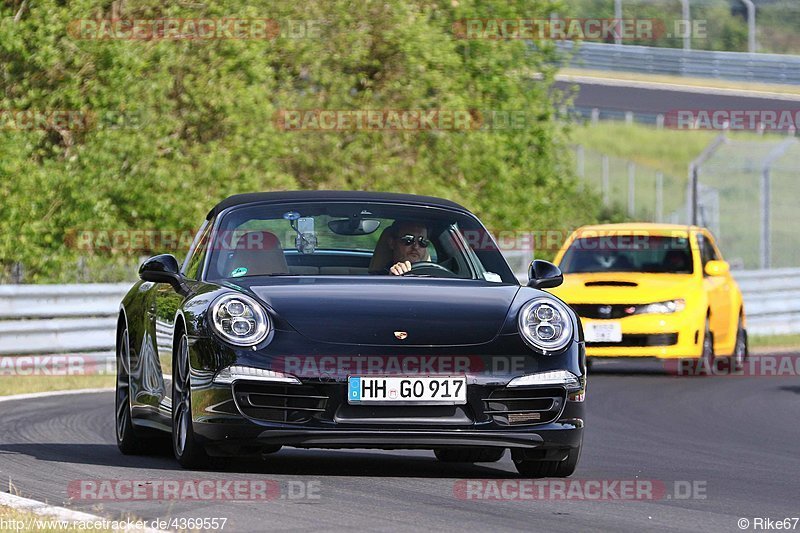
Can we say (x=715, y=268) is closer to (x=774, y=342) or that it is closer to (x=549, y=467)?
(x=774, y=342)

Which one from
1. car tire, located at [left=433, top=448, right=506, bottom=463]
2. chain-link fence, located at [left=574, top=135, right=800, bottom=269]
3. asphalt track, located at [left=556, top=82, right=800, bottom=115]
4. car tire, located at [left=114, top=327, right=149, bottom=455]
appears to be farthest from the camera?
asphalt track, located at [left=556, top=82, right=800, bottom=115]

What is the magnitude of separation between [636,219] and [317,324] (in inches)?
1611

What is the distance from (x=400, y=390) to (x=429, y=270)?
1.36m

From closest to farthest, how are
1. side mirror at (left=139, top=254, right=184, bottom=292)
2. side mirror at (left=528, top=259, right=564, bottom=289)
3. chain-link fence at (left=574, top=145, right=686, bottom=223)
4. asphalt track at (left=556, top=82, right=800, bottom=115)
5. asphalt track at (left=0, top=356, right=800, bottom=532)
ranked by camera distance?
asphalt track at (left=0, top=356, right=800, bottom=532)
side mirror at (left=139, top=254, right=184, bottom=292)
side mirror at (left=528, top=259, right=564, bottom=289)
asphalt track at (left=556, top=82, right=800, bottom=115)
chain-link fence at (left=574, top=145, right=686, bottom=223)

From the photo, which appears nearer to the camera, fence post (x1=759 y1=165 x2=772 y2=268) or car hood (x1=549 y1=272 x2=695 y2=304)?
car hood (x1=549 y1=272 x2=695 y2=304)

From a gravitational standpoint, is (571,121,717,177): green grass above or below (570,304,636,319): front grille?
below

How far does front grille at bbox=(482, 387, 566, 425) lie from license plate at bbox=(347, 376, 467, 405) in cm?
21

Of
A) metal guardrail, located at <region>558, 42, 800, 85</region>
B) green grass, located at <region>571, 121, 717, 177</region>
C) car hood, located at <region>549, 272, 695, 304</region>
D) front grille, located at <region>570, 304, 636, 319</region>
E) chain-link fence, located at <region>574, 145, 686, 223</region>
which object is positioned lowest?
green grass, located at <region>571, 121, 717, 177</region>

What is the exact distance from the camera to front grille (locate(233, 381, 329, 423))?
7.86 meters

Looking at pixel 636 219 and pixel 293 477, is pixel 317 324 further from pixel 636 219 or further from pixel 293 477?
pixel 636 219

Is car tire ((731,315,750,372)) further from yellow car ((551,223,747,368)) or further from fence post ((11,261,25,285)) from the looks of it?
fence post ((11,261,25,285))

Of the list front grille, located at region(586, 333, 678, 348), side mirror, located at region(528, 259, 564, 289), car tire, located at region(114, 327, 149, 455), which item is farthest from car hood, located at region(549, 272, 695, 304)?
side mirror, located at region(528, 259, 564, 289)

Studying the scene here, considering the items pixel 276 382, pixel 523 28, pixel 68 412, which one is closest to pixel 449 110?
pixel 523 28

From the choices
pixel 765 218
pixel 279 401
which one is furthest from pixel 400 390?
A: pixel 765 218
